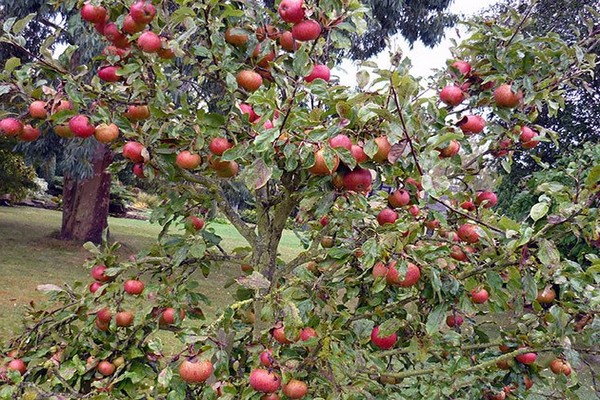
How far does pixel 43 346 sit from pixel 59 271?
6.41m

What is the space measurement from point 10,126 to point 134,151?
1.51ft

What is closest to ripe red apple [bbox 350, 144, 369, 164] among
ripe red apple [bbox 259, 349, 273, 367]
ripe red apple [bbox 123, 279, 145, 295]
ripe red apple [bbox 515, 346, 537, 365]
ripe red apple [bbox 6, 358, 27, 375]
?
ripe red apple [bbox 259, 349, 273, 367]

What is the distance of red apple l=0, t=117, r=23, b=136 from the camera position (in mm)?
1643

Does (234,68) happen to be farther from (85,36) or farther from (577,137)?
(577,137)

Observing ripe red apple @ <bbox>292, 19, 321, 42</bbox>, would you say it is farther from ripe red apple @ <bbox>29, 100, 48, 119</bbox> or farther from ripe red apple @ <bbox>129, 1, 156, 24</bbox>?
ripe red apple @ <bbox>29, 100, 48, 119</bbox>

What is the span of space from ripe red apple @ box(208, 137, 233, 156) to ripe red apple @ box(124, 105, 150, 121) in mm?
314

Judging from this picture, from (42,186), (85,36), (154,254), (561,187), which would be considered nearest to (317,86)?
(561,187)

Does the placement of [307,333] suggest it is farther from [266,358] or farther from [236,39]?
[236,39]

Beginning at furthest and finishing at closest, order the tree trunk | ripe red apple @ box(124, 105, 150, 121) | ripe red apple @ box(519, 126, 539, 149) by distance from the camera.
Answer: the tree trunk < ripe red apple @ box(519, 126, 539, 149) < ripe red apple @ box(124, 105, 150, 121)

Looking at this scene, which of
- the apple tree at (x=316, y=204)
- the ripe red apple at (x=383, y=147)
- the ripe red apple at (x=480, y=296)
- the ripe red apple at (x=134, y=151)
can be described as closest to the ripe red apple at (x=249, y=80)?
the apple tree at (x=316, y=204)

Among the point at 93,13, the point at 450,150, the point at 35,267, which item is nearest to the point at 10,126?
the point at 93,13

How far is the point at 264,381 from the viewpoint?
4.45 feet

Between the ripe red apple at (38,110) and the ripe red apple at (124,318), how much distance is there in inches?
28.2

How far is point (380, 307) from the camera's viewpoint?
1.61 meters
